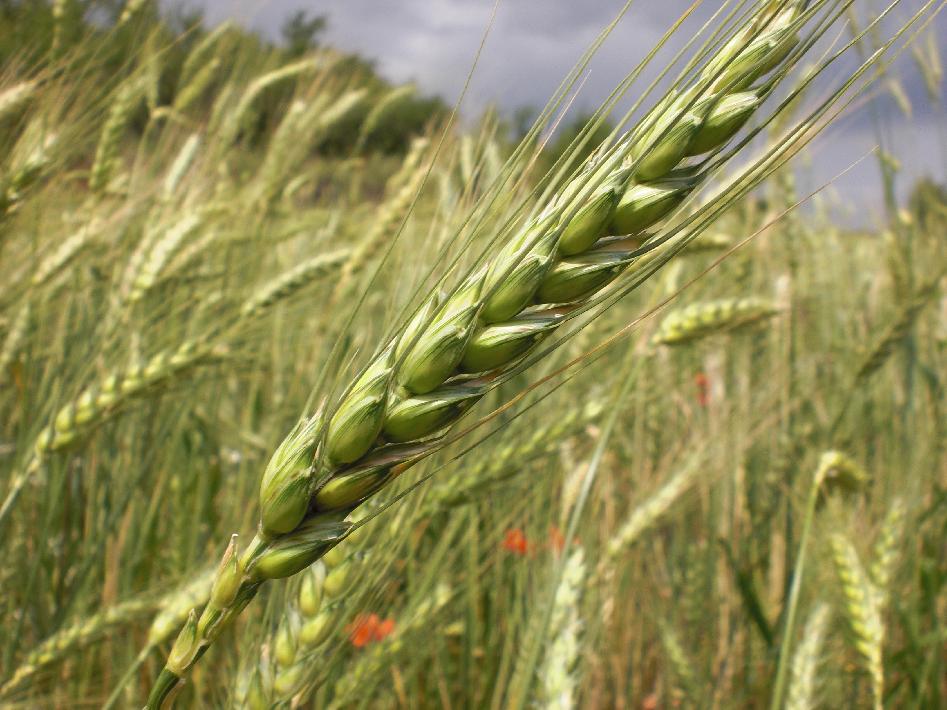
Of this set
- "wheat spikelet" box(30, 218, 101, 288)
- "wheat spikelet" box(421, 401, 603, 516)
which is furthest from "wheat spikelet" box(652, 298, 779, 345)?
"wheat spikelet" box(30, 218, 101, 288)

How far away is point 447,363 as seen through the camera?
420 millimetres

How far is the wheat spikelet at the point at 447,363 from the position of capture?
0.42 meters

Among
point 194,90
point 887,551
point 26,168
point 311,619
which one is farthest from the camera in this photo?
point 194,90

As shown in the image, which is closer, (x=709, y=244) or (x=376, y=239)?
(x=709, y=244)

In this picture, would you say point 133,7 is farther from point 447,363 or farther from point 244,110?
point 447,363

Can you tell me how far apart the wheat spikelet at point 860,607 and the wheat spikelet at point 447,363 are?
758 mm

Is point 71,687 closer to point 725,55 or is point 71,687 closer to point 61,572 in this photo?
point 61,572

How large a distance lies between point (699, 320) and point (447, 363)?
0.89 meters

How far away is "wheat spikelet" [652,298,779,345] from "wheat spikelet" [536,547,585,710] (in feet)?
1.31

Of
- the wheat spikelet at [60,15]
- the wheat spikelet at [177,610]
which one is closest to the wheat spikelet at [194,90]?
the wheat spikelet at [60,15]

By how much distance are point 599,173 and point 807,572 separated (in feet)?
4.07

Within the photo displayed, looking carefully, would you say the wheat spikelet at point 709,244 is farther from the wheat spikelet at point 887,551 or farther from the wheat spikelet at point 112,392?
the wheat spikelet at point 112,392

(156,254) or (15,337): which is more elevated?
(156,254)

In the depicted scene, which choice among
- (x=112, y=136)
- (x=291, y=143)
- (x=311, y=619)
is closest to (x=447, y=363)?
(x=311, y=619)
